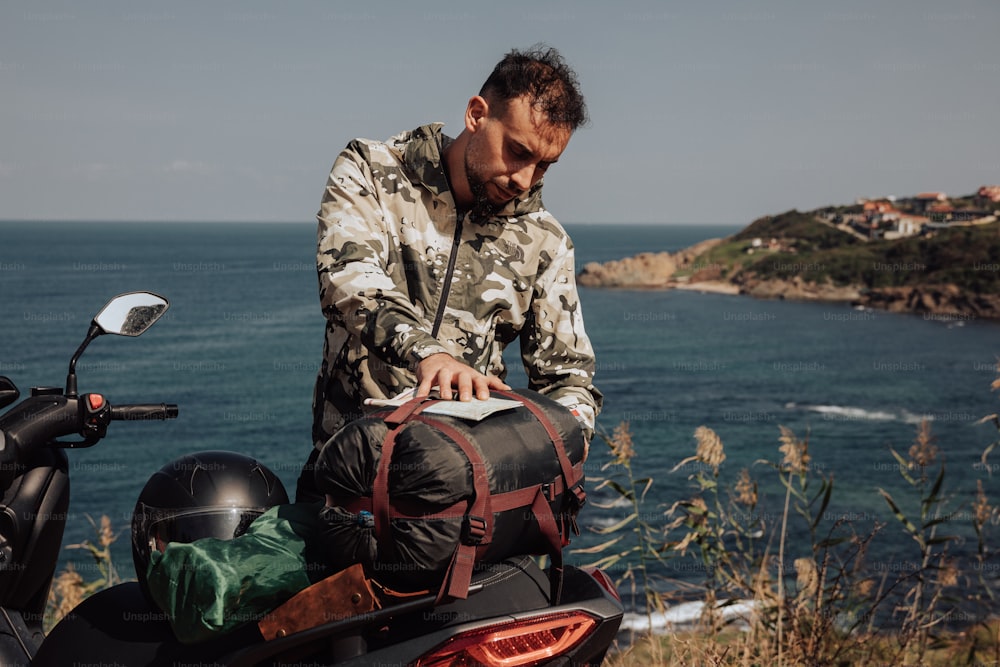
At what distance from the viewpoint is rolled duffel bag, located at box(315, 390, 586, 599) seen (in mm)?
2203

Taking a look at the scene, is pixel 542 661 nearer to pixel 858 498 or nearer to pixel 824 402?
pixel 858 498

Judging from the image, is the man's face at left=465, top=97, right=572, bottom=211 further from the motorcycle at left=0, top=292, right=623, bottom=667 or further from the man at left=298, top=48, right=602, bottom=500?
the motorcycle at left=0, top=292, right=623, bottom=667

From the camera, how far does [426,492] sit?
7.16ft

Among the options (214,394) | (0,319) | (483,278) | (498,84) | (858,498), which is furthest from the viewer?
(0,319)

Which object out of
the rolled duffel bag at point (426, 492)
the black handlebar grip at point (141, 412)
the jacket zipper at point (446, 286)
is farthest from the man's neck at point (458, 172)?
the black handlebar grip at point (141, 412)

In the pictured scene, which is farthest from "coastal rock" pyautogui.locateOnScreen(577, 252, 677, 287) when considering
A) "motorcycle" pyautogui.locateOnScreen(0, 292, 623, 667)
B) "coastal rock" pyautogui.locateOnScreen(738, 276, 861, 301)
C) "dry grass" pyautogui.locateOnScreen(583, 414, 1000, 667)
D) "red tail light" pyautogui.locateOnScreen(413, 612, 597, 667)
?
"red tail light" pyautogui.locateOnScreen(413, 612, 597, 667)

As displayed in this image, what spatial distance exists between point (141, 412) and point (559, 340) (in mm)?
1369

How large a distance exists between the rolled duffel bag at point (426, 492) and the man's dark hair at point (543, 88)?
100cm

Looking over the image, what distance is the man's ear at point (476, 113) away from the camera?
2979 millimetres

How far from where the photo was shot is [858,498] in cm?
4466

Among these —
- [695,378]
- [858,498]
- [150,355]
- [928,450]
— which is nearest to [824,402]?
[695,378]

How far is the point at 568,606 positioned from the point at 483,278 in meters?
1.10

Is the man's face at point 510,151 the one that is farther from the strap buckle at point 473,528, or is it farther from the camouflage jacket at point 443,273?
the strap buckle at point 473,528

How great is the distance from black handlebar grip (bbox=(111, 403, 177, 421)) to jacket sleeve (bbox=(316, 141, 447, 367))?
0.70 m
